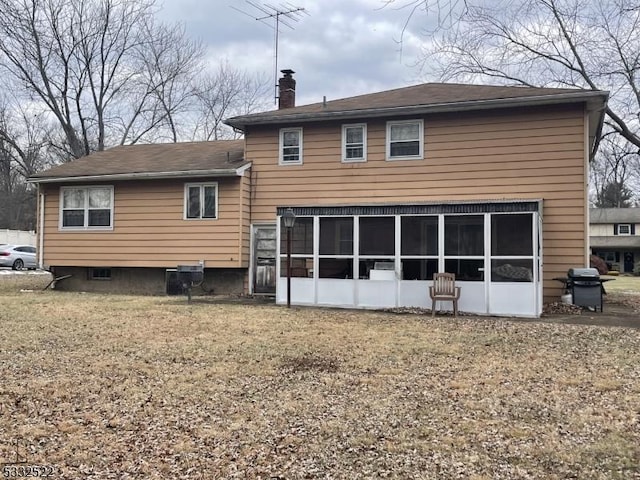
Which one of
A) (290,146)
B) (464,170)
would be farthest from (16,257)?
(464,170)

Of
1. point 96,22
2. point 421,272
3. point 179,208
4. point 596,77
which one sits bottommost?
point 421,272

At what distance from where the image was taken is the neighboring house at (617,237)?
42.9 metres

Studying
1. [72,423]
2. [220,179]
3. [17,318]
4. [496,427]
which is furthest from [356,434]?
[220,179]

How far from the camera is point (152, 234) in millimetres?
15430

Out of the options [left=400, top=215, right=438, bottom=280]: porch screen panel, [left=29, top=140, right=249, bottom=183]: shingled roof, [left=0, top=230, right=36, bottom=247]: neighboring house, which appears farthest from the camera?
[left=0, top=230, right=36, bottom=247]: neighboring house

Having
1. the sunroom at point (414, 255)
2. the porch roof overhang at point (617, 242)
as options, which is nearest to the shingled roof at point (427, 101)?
the sunroom at point (414, 255)

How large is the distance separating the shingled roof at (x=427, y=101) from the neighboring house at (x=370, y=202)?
0.05 m

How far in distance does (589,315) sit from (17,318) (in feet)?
35.3

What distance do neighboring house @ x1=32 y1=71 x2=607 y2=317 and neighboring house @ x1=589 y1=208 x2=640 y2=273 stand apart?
30.9 m

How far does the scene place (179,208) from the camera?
15219 mm

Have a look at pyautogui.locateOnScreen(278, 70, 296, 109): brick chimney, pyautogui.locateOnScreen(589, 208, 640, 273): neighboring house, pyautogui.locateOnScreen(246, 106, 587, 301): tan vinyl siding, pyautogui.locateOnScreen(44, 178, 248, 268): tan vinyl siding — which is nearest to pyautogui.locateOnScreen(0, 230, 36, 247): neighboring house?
pyautogui.locateOnScreen(44, 178, 248, 268): tan vinyl siding

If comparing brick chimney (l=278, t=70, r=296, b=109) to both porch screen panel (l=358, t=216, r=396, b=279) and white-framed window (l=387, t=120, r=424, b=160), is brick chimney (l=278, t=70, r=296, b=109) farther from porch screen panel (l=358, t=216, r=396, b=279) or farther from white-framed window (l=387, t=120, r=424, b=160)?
porch screen panel (l=358, t=216, r=396, b=279)

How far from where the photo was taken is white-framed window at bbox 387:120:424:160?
13625 millimetres

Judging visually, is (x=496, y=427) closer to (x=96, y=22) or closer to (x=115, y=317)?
(x=115, y=317)
